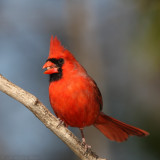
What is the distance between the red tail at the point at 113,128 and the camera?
3.49 m

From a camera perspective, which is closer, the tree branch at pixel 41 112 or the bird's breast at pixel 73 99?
the tree branch at pixel 41 112

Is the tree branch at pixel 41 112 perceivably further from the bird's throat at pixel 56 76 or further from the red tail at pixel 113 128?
the red tail at pixel 113 128

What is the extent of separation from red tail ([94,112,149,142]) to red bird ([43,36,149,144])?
11 cm

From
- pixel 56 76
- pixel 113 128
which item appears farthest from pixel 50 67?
pixel 113 128

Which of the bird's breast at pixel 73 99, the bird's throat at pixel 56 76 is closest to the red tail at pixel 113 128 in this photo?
the bird's breast at pixel 73 99

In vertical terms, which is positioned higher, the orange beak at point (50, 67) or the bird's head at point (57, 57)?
the bird's head at point (57, 57)

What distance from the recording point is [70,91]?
120 inches

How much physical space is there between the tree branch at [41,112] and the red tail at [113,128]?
845mm

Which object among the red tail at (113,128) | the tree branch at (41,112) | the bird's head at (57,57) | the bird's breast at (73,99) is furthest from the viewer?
the red tail at (113,128)

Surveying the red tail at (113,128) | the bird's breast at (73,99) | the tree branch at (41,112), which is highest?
the red tail at (113,128)

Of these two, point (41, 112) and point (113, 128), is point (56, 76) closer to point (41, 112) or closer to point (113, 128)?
point (41, 112)

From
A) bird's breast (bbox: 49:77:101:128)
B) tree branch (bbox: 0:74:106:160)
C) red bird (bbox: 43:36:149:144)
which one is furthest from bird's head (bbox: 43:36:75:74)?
tree branch (bbox: 0:74:106:160)

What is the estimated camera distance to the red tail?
3490 millimetres

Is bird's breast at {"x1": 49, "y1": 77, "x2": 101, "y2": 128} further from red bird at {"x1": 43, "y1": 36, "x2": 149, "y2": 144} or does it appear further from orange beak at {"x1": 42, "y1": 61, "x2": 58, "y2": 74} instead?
orange beak at {"x1": 42, "y1": 61, "x2": 58, "y2": 74}
